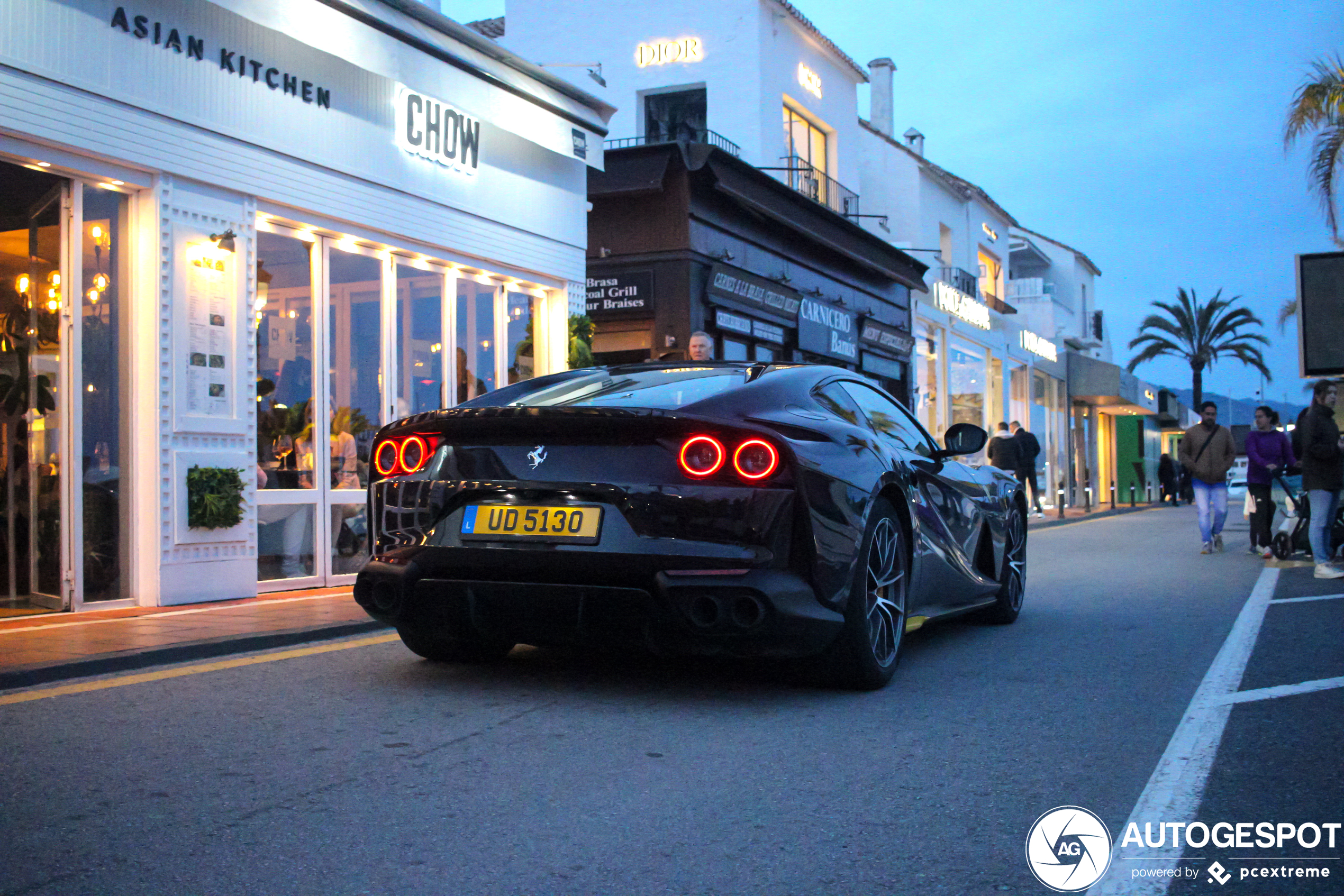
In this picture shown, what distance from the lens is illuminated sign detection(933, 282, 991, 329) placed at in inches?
1119

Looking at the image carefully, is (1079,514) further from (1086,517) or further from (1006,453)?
(1006,453)

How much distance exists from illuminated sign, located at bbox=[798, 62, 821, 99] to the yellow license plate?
2007cm

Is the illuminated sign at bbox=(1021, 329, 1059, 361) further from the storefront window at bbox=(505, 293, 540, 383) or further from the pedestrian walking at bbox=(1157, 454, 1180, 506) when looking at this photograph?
the storefront window at bbox=(505, 293, 540, 383)

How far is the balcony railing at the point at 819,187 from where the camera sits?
21953 mm

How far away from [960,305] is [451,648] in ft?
85.4

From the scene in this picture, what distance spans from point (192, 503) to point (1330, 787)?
24.3 ft

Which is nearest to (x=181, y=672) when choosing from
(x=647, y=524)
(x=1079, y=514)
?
(x=647, y=524)

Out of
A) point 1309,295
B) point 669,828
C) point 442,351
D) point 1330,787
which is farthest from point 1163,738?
point 1309,295

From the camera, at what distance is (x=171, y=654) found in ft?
19.1

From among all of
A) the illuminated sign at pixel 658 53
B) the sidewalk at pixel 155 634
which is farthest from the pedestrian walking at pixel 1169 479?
the sidewalk at pixel 155 634

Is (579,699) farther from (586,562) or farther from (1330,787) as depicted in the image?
(1330,787)

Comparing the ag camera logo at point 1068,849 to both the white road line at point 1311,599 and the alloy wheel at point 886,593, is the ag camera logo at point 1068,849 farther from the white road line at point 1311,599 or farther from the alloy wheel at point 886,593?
the white road line at point 1311,599

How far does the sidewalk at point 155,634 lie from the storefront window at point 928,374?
20.9 m

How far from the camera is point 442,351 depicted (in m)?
11.9
